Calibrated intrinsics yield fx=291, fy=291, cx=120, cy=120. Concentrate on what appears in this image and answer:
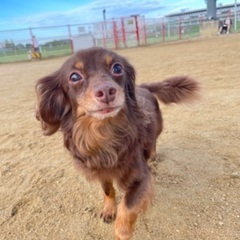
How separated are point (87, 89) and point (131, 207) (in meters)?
0.80

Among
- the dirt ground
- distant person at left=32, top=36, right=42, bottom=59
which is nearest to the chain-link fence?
distant person at left=32, top=36, right=42, bottom=59

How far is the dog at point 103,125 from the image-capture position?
1796 millimetres

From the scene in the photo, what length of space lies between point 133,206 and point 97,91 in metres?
0.79

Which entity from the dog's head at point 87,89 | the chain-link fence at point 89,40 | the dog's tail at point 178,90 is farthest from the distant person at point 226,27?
the dog's head at point 87,89

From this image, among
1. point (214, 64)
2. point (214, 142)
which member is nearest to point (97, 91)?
point (214, 142)

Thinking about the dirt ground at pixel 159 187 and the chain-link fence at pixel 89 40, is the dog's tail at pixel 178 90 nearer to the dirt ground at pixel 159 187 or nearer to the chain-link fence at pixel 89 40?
the dirt ground at pixel 159 187

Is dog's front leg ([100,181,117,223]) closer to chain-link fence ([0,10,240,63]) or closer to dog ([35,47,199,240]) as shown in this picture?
dog ([35,47,199,240])

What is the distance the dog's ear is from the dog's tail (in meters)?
1.32

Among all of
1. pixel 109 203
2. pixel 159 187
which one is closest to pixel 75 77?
pixel 109 203

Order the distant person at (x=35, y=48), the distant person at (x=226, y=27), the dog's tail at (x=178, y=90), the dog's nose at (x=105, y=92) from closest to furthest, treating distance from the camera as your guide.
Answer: the dog's nose at (x=105, y=92) → the dog's tail at (x=178, y=90) → the distant person at (x=35, y=48) → the distant person at (x=226, y=27)

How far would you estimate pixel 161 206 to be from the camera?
87.2 inches

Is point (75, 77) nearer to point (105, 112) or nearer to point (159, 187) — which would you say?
point (105, 112)

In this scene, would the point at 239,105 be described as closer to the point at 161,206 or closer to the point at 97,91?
the point at 161,206

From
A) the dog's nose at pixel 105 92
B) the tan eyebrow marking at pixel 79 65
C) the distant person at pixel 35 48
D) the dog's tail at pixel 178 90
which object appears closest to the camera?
the dog's nose at pixel 105 92
